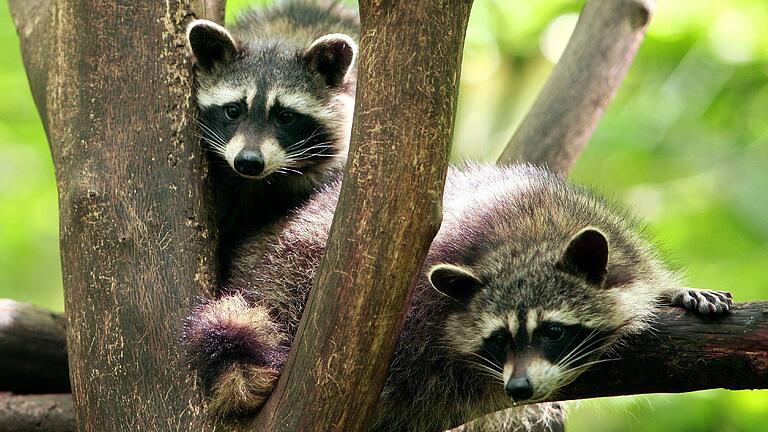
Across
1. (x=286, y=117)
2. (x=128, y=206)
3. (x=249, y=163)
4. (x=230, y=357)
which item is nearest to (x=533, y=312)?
(x=230, y=357)

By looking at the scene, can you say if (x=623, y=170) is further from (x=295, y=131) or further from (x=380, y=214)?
(x=380, y=214)

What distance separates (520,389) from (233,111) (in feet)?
6.49

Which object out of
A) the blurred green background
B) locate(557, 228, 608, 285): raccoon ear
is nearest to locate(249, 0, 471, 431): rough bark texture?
locate(557, 228, 608, 285): raccoon ear

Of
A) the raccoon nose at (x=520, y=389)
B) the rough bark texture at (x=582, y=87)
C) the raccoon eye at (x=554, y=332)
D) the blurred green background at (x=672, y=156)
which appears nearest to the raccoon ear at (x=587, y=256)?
the raccoon eye at (x=554, y=332)

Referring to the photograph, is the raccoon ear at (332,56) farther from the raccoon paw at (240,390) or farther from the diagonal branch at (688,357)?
the diagonal branch at (688,357)

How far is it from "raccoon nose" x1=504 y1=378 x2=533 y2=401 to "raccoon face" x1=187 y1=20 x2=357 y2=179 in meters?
1.57

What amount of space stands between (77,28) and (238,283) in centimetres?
123

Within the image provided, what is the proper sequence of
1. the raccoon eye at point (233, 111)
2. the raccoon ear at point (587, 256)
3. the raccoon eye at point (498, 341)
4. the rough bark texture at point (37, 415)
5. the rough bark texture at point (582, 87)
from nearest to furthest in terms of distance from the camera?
the raccoon ear at point (587, 256), the raccoon eye at point (498, 341), the raccoon eye at point (233, 111), the rough bark texture at point (37, 415), the rough bark texture at point (582, 87)

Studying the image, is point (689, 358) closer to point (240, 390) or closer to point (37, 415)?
point (240, 390)

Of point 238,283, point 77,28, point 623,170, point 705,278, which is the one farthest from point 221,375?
point 623,170

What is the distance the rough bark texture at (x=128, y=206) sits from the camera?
3303 millimetres

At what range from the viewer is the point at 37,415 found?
448 cm

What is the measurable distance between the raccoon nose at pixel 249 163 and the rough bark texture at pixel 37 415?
1.46m

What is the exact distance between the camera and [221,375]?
3260 mm
